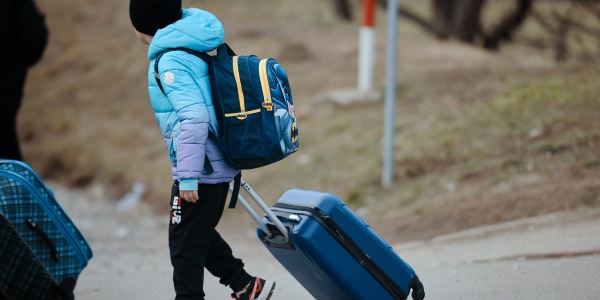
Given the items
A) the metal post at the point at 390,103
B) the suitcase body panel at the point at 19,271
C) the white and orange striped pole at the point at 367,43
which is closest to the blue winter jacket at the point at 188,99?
the suitcase body panel at the point at 19,271

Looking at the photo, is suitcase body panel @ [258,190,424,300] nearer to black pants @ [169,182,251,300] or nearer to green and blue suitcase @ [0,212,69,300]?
black pants @ [169,182,251,300]

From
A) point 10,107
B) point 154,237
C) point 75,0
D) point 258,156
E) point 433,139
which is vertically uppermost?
point 258,156

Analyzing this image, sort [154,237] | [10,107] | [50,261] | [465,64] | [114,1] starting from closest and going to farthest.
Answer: [50,261]
[10,107]
[154,237]
[465,64]
[114,1]

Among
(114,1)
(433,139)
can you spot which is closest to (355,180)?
(433,139)

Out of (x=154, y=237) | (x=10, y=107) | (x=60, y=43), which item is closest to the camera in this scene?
(x=10, y=107)

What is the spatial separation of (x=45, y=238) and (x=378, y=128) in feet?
18.1

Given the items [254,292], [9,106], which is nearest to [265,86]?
[254,292]

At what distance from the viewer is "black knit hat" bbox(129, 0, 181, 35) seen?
3.77 metres

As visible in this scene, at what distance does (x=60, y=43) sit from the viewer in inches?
611

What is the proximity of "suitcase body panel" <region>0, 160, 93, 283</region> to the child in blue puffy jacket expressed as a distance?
1.64 ft

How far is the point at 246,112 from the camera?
366cm

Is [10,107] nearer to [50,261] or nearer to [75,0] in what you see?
Answer: [50,261]

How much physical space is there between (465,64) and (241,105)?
7597 millimetres

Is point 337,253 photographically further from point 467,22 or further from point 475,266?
point 467,22
